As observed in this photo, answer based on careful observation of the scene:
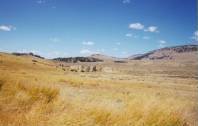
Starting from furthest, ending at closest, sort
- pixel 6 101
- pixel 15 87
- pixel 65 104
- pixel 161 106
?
pixel 15 87 → pixel 6 101 → pixel 65 104 → pixel 161 106

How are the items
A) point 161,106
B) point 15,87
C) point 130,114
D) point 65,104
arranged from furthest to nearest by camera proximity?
point 15,87
point 65,104
point 161,106
point 130,114

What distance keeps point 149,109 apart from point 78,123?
55.6 inches

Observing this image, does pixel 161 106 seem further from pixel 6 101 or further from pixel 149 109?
pixel 6 101

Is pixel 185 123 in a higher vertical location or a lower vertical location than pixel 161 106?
lower

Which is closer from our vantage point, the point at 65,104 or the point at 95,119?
the point at 95,119

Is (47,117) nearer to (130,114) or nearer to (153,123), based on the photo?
(130,114)

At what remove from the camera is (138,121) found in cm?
A: 437

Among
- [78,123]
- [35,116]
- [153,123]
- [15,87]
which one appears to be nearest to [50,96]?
[15,87]

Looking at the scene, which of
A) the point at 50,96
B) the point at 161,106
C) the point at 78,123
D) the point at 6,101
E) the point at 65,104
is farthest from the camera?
the point at 50,96

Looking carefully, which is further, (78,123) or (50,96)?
(50,96)

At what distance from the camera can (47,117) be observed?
15.2ft

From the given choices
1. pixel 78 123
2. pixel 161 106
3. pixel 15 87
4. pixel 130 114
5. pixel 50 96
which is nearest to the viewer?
pixel 78 123

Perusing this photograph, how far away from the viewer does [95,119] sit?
448 cm

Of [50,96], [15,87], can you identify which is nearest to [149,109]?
[50,96]
